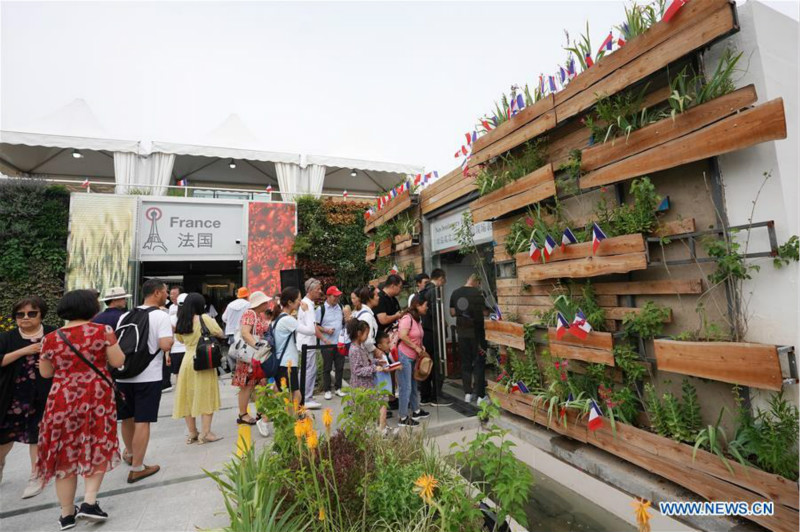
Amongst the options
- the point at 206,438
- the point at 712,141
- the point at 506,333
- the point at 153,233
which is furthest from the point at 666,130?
the point at 153,233

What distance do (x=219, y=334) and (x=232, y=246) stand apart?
6774 millimetres

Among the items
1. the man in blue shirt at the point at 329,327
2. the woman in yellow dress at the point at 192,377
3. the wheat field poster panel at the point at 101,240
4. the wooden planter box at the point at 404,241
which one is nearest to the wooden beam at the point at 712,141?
the wooden planter box at the point at 404,241

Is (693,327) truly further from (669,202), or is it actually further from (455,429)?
(455,429)

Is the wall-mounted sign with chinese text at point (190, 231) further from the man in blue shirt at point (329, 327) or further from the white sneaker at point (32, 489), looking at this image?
the white sneaker at point (32, 489)

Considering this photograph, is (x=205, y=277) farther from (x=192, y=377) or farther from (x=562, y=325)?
(x=562, y=325)

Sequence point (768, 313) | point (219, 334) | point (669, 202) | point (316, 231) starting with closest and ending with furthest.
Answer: point (768, 313) → point (669, 202) → point (219, 334) → point (316, 231)

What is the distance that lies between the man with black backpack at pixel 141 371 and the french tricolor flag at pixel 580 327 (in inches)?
144

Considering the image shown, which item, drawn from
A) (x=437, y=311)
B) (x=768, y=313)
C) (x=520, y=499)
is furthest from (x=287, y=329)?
(x=768, y=313)

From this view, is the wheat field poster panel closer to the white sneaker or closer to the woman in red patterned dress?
the white sneaker

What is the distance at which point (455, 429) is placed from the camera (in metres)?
4.07

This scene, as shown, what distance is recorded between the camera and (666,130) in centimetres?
260

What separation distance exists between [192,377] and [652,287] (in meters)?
4.63

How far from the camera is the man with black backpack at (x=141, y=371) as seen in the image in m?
3.02

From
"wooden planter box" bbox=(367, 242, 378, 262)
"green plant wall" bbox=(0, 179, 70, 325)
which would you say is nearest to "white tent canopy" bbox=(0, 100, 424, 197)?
"green plant wall" bbox=(0, 179, 70, 325)
